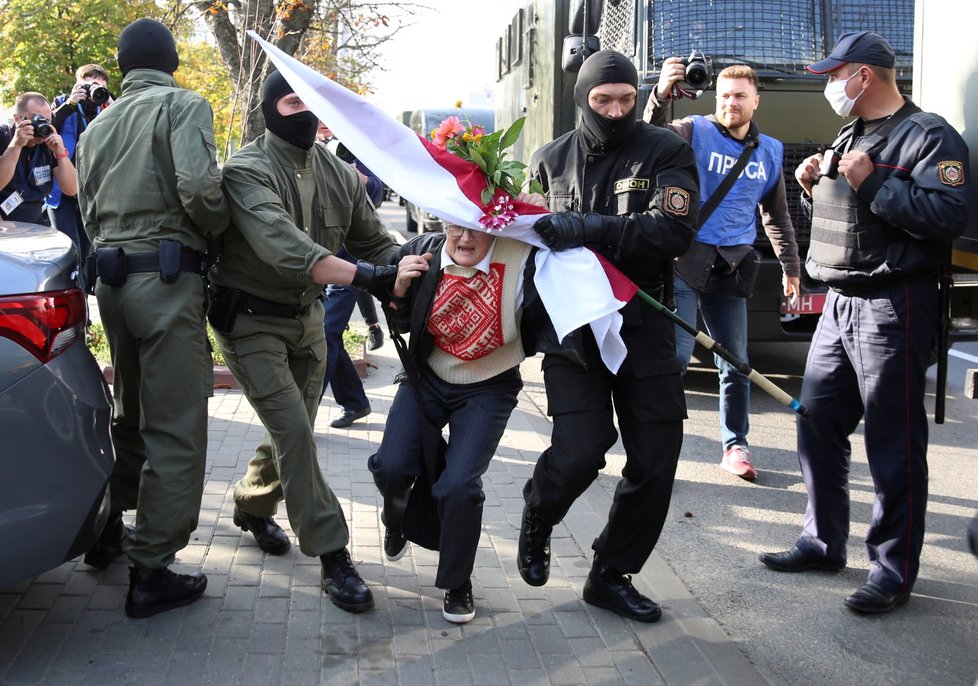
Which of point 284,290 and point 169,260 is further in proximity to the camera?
point 284,290

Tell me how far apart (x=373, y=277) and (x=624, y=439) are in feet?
3.65

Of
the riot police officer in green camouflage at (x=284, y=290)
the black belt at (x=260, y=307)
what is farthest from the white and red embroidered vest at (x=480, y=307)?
the black belt at (x=260, y=307)

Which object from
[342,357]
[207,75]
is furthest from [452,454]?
[207,75]

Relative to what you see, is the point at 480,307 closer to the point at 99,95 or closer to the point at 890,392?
the point at 890,392

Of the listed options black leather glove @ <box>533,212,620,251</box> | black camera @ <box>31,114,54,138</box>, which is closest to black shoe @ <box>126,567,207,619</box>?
black leather glove @ <box>533,212,620,251</box>

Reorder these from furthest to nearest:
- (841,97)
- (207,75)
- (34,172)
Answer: (207,75) → (34,172) → (841,97)

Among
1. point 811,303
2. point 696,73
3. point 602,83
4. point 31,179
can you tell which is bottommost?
point 811,303

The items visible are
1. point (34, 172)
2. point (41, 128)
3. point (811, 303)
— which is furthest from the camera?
point (34, 172)

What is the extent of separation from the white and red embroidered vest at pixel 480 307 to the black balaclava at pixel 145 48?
1.40 metres

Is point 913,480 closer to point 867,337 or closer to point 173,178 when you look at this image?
point 867,337

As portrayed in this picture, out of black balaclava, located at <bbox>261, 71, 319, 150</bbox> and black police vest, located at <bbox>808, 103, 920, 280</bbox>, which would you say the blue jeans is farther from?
black balaclava, located at <bbox>261, 71, 319, 150</bbox>

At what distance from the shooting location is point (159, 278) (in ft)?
12.6

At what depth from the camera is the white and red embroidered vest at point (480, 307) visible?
3809 millimetres

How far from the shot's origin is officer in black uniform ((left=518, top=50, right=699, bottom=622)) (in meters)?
3.80
